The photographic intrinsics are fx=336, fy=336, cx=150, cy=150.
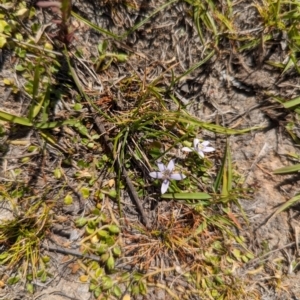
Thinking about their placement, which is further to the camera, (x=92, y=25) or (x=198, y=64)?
(x=198, y=64)

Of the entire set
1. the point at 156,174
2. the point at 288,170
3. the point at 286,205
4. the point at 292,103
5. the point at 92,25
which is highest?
the point at 92,25

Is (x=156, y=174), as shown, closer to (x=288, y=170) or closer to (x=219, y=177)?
(x=219, y=177)

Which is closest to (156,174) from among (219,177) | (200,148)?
(200,148)

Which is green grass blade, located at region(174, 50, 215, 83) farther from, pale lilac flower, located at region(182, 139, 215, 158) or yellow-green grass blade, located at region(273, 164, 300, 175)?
yellow-green grass blade, located at region(273, 164, 300, 175)

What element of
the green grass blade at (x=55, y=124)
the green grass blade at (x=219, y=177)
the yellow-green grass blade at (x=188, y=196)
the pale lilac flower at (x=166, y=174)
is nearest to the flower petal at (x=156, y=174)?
the pale lilac flower at (x=166, y=174)

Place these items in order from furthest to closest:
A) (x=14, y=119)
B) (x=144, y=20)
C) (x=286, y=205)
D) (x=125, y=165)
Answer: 1. (x=286, y=205)
2. (x=125, y=165)
3. (x=144, y=20)
4. (x=14, y=119)

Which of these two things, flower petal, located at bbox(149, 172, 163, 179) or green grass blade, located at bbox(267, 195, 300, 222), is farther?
green grass blade, located at bbox(267, 195, 300, 222)

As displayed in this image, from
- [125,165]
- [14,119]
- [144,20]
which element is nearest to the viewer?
[14,119]

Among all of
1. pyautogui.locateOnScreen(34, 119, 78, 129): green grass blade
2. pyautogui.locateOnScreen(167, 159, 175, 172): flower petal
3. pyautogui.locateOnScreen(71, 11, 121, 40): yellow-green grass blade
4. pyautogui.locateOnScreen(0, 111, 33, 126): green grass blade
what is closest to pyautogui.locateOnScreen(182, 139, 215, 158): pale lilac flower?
pyautogui.locateOnScreen(167, 159, 175, 172): flower petal

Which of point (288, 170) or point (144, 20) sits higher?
point (144, 20)
